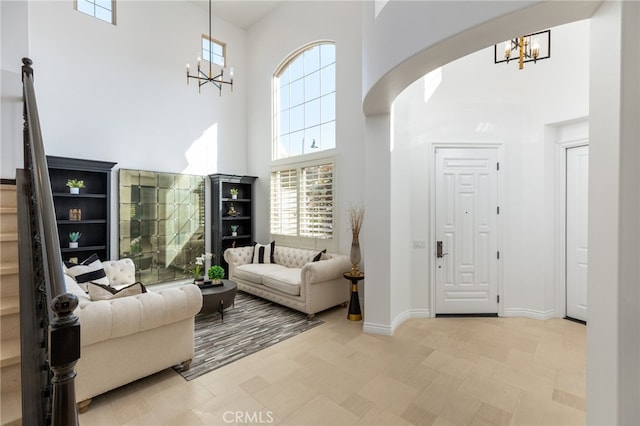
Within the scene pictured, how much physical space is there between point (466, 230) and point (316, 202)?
8.63 feet

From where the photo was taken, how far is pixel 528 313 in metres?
4.15

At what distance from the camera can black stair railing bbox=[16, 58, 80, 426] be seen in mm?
825

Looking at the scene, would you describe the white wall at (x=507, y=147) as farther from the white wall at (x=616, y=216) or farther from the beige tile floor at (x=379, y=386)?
the white wall at (x=616, y=216)

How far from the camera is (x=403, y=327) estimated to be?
3.91m

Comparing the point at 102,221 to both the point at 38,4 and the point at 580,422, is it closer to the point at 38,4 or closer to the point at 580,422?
the point at 38,4

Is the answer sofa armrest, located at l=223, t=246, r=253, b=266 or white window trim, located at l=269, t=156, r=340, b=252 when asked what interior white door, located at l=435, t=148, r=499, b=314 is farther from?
sofa armrest, located at l=223, t=246, r=253, b=266

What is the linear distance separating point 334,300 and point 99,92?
5.35 meters

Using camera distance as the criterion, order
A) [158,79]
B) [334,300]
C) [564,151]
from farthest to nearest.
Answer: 1. [158,79]
2. [334,300]
3. [564,151]

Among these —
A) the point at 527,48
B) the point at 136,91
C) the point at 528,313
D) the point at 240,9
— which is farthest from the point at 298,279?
the point at 240,9

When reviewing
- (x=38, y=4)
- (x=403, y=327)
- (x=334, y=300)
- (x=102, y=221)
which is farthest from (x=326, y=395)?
(x=38, y=4)

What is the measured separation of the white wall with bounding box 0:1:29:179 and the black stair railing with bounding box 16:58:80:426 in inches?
46.1

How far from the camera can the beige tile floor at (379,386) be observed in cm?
224

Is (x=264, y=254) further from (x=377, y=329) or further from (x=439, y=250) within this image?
(x=439, y=250)

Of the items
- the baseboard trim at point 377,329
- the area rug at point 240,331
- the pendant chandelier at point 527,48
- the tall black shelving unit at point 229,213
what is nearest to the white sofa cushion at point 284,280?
the area rug at point 240,331
